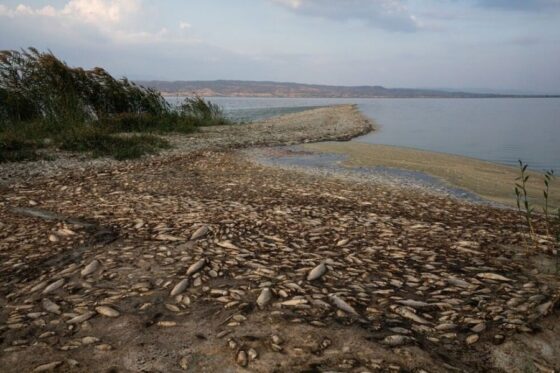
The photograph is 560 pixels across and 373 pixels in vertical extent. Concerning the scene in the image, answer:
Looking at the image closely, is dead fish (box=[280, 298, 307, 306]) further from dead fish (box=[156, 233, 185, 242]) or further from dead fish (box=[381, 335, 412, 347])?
dead fish (box=[156, 233, 185, 242])

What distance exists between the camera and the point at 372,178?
1124 centimetres

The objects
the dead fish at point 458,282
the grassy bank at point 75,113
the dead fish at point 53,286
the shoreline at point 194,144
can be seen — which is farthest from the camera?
the grassy bank at point 75,113

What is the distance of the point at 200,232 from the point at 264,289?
6.22 feet

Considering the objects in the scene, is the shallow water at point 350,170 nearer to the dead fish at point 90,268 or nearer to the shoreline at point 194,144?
the shoreline at point 194,144

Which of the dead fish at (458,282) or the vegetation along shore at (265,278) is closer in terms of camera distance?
the vegetation along shore at (265,278)

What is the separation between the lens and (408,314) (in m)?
3.62

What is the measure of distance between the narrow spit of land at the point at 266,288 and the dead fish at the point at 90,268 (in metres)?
0.02

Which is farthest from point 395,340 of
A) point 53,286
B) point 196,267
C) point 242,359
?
point 53,286

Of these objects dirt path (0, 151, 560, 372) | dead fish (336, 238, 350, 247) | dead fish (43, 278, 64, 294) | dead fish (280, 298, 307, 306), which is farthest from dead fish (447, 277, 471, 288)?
dead fish (43, 278, 64, 294)

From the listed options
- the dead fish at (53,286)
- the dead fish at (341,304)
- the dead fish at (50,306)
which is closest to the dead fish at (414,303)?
the dead fish at (341,304)

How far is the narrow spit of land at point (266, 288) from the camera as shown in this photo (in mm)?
3023

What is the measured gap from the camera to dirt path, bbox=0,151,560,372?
302 cm

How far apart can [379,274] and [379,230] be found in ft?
5.28

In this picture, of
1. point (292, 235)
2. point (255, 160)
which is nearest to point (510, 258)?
point (292, 235)
